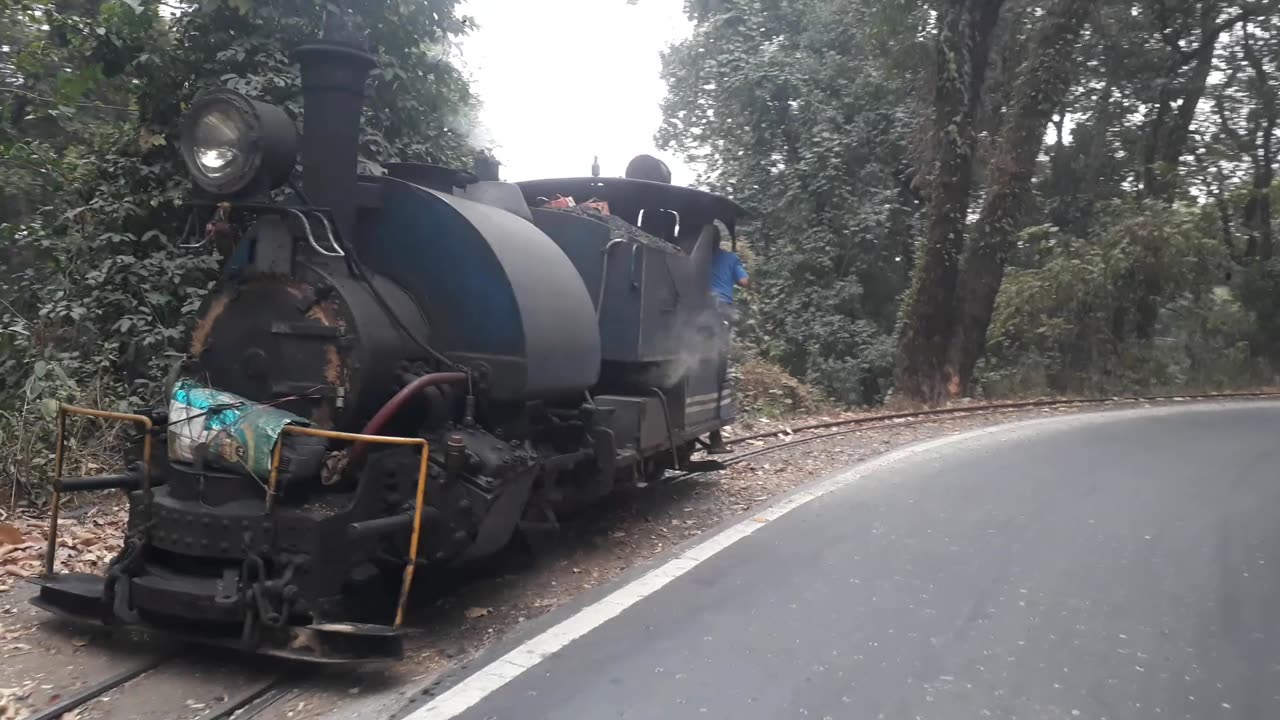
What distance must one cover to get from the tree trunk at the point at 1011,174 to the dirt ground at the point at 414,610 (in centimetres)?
936

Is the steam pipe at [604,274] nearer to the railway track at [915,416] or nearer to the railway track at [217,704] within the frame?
Result: the railway track at [915,416]

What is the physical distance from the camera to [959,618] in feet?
17.8

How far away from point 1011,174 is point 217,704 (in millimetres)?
16453

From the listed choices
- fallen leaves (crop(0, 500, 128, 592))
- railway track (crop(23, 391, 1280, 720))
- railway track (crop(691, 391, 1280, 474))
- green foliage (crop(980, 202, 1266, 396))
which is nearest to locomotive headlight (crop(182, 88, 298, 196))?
railway track (crop(23, 391, 1280, 720))

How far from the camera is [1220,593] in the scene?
5.94m

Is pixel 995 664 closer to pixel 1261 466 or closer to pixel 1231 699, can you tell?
pixel 1231 699

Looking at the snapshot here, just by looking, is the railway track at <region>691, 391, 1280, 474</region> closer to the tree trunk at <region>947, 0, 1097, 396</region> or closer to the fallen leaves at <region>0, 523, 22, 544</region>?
the tree trunk at <region>947, 0, 1097, 396</region>

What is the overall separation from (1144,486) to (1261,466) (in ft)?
7.42

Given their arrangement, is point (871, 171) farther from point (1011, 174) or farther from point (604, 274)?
point (604, 274)

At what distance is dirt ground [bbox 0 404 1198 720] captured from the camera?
13.7 feet

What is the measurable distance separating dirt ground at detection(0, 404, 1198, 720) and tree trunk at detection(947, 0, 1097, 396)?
9.36 m

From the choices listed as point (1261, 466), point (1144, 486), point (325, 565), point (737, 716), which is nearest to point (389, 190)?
point (325, 565)

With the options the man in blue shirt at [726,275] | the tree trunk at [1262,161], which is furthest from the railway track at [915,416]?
the tree trunk at [1262,161]

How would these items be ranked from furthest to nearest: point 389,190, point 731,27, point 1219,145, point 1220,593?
point 1219,145, point 731,27, point 1220,593, point 389,190
